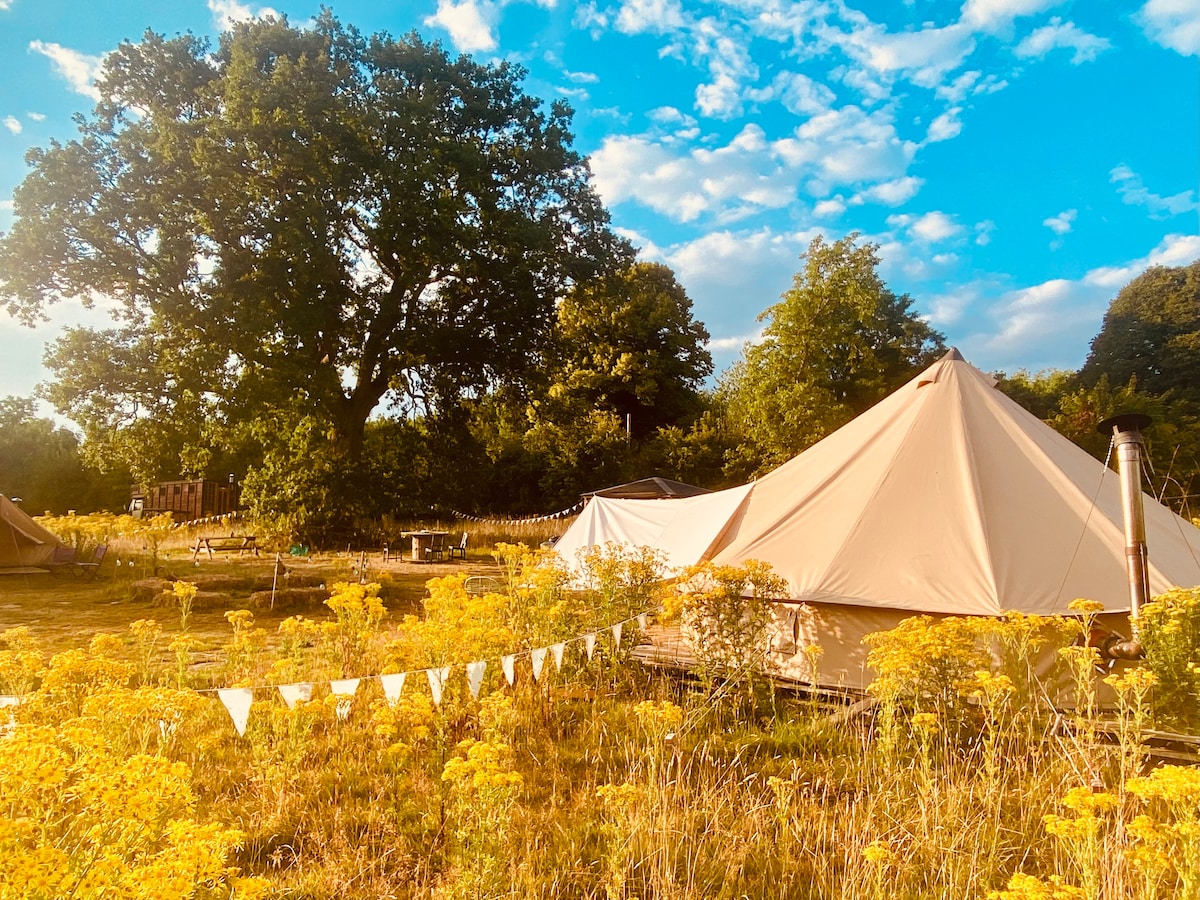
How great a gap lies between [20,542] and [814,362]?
18.7 m

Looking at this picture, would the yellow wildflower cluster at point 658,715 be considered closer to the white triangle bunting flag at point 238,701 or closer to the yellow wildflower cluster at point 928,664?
the yellow wildflower cluster at point 928,664

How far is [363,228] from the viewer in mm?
14031

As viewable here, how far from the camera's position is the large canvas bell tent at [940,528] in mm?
4566

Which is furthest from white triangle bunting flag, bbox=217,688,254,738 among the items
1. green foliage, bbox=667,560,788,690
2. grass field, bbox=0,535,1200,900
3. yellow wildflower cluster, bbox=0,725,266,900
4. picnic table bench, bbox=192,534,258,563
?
picnic table bench, bbox=192,534,258,563

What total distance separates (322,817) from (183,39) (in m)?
15.8

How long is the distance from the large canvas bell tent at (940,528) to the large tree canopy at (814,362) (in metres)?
13.9

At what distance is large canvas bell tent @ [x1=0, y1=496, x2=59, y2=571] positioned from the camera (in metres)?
9.62

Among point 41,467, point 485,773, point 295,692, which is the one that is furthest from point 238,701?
point 41,467

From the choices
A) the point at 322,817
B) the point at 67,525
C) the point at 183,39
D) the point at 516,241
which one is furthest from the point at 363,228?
the point at 322,817

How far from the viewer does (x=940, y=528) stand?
4.96 meters

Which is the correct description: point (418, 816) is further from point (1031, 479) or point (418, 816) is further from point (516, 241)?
point (516, 241)

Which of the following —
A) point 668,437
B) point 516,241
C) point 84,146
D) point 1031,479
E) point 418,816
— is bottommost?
point 418,816

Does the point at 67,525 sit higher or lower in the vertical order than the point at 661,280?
lower

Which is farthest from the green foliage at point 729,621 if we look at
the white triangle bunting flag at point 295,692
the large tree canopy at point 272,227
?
the large tree canopy at point 272,227
